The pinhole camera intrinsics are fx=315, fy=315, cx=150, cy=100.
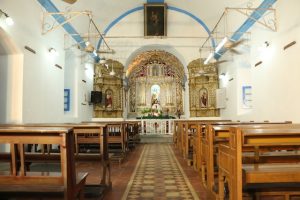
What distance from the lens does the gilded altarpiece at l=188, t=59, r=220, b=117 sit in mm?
15650

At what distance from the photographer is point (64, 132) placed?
2432 millimetres

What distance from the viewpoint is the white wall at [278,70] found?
7340 millimetres

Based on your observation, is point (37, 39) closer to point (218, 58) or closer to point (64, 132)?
point (64, 132)

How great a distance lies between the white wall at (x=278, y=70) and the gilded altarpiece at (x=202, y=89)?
16.0 feet

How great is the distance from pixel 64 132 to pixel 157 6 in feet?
43.7

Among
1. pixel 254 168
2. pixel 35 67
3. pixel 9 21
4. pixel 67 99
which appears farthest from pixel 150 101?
pixel 254 168

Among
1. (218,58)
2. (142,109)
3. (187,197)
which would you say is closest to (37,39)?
(187,197)

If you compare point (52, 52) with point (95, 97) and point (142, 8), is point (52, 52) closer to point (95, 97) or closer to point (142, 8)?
point (95, 97)

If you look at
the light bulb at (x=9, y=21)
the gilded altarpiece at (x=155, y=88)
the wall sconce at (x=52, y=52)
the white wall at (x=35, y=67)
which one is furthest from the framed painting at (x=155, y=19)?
the light bulb at (x=9, y=21)

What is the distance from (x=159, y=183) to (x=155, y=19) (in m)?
11.6

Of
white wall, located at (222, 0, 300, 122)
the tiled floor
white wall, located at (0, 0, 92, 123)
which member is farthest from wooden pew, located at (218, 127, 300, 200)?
white wall, located at (0, 0, 92, 123)

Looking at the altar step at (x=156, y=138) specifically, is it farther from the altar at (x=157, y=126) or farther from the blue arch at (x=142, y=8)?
the blue arch at (x=142, y=8)

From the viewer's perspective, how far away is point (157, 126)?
15102 mm

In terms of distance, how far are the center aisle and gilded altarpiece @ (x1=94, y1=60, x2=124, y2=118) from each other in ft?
29.7
